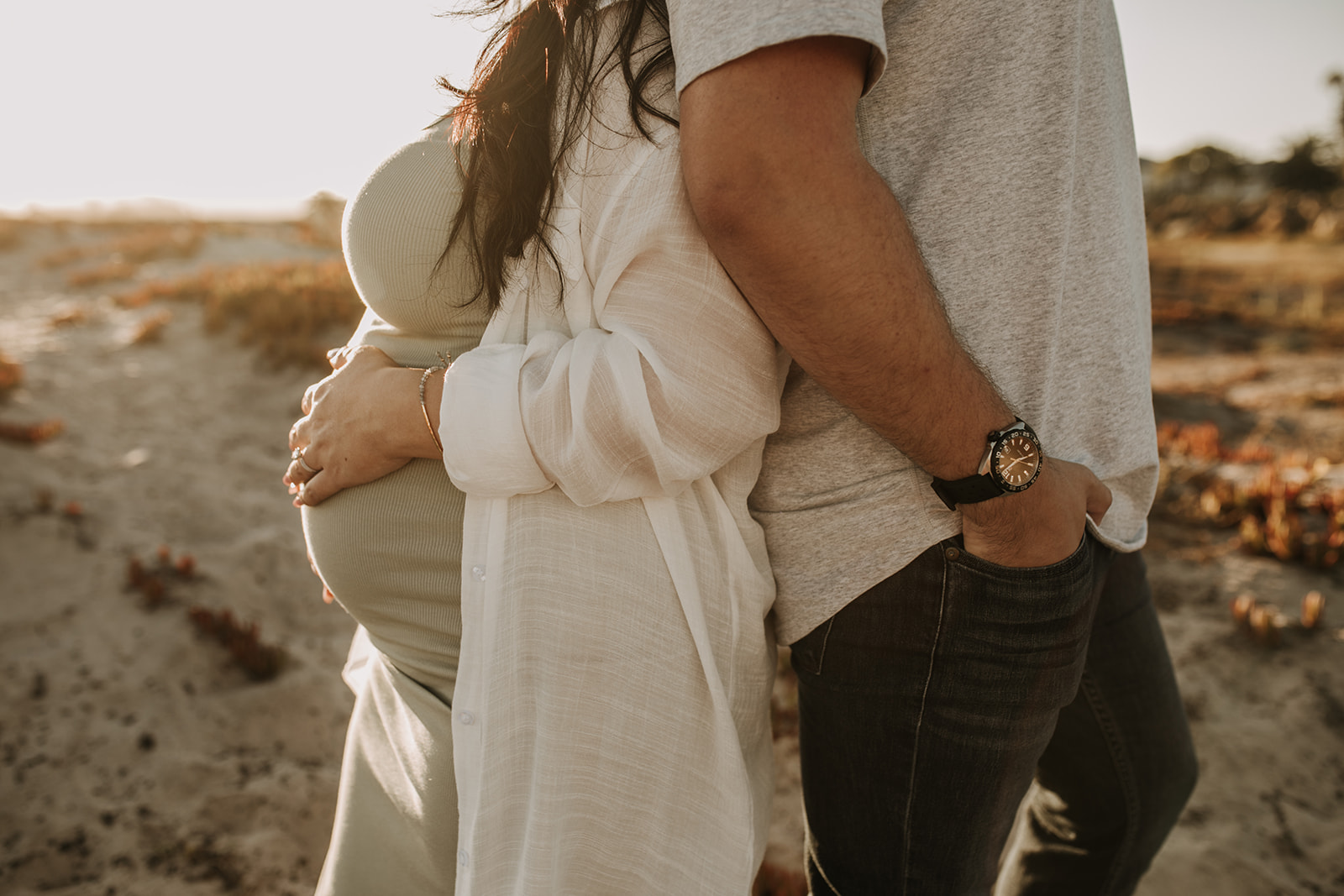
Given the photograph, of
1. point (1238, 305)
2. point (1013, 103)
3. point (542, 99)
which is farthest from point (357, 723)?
point (1238, 305)

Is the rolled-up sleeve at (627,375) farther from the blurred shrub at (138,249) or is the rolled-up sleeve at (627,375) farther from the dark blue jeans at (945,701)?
→ the blurred shrub at (138,249)

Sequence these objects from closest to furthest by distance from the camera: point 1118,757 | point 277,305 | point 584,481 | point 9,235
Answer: point 584,481 < point 1118,757 < point 277,305 < point 9,235

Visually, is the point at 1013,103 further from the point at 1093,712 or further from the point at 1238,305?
the point at 1238,305

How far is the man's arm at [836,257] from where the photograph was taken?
0.85m

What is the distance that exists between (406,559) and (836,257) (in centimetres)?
87

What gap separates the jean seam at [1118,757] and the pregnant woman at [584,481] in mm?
737

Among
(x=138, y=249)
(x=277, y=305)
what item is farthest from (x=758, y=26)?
(x=138, y=249)

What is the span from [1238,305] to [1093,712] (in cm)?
1626

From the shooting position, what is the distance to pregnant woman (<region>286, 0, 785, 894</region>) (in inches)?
40.4

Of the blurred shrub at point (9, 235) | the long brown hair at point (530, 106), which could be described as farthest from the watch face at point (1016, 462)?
the blurred shrub at point (9, 235)

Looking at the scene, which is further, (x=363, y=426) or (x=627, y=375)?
(x=363, y=426)

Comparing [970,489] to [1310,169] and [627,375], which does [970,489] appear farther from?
[1310,169]

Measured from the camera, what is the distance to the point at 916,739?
3.76 ft

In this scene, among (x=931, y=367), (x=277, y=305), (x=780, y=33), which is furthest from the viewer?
(x=277, y=305)
